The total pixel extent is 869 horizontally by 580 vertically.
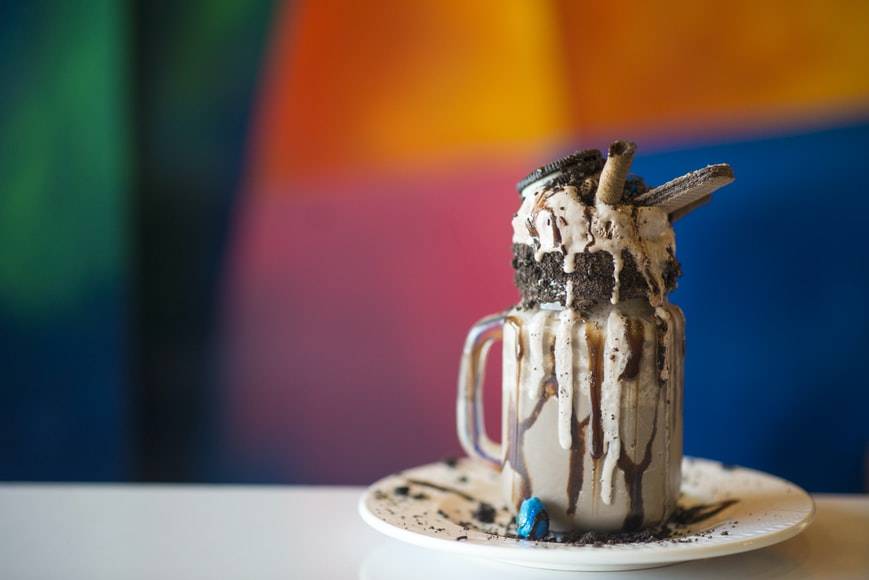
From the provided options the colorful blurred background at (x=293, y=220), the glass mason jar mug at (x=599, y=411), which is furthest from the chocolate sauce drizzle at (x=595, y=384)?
the colorful blurred background at (x=293, y=220)

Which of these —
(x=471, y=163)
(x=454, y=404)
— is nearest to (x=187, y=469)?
(x=454, y=404)

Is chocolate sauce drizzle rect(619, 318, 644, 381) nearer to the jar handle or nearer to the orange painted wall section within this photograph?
the jar handle

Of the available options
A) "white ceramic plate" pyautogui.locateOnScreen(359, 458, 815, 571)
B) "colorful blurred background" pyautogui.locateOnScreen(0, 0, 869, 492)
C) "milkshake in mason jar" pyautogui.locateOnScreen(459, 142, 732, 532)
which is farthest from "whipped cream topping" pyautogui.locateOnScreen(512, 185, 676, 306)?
"colorful blurred background" pyautogui.locateOnScreen(0, 0, 869, 492)

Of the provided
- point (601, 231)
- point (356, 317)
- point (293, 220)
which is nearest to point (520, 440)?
point (601, 231)

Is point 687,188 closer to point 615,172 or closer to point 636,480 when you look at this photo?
point 615,172

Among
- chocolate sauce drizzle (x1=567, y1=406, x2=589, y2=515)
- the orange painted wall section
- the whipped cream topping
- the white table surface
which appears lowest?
the white table surface

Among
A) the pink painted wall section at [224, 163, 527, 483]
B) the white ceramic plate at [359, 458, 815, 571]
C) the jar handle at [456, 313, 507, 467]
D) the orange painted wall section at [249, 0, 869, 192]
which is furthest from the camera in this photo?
the pink painted wall section at [224, 163, 527, 483]

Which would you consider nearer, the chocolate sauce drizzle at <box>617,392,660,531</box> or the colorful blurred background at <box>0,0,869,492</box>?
the chocolate sauce drizzle at <box>617,392,660,531</box>
